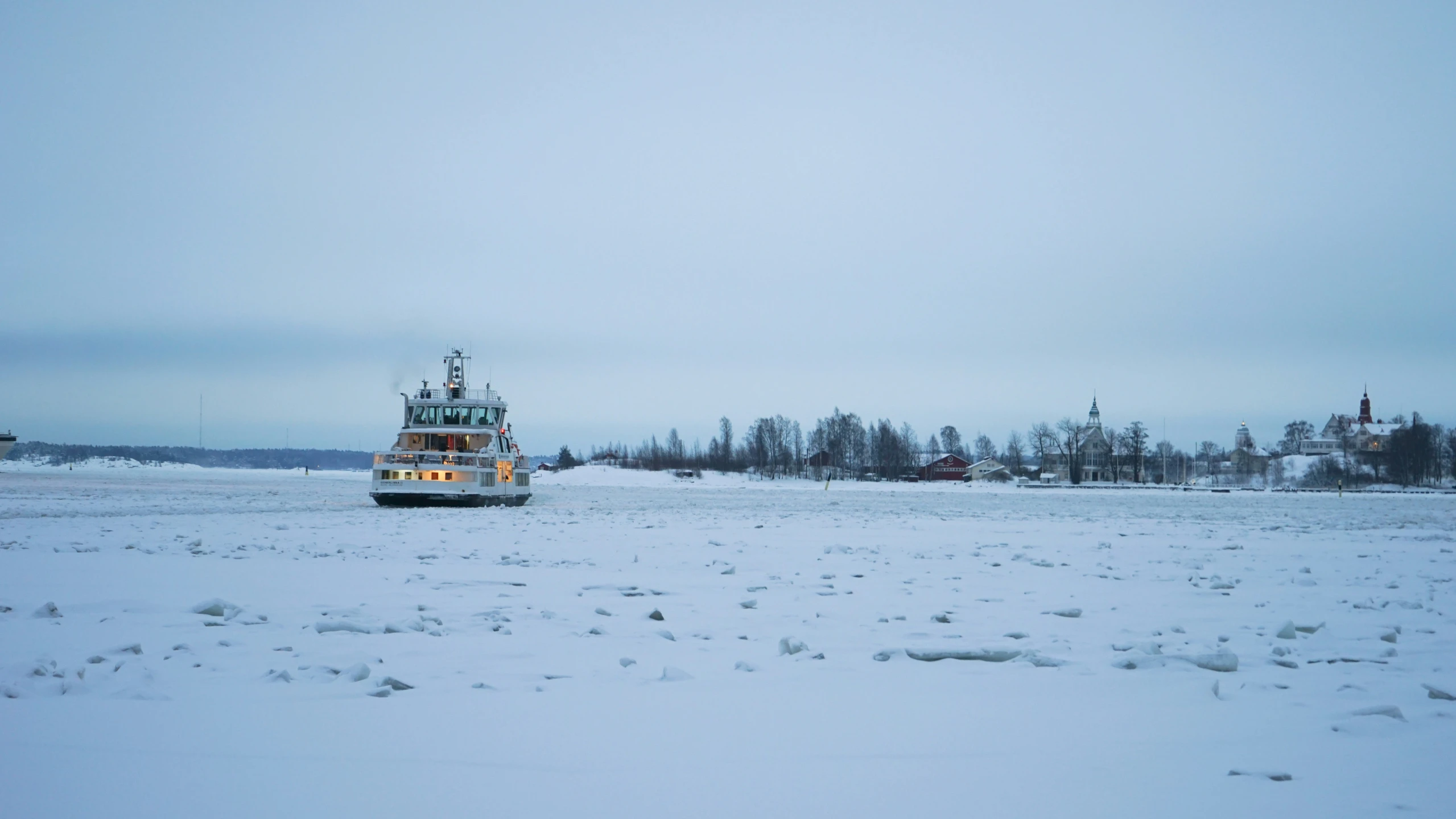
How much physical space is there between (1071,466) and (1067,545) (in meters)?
106

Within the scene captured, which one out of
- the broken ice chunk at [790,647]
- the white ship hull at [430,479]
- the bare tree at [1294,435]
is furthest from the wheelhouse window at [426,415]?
the bare tree at [1294,435]

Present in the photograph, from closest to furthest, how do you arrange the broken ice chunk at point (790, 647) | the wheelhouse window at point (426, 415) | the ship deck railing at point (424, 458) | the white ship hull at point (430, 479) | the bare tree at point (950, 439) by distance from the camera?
the broken ice chunk at point (790, 647), the white ship hull at point (430, 479), the ship deck railing at point (424, 458), the wheelhouse window at point (426, 415), the bare tree at point (950, 439)

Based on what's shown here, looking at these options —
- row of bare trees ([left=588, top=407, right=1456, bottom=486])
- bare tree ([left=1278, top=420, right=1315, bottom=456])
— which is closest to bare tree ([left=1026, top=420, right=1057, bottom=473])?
row of bare trees ([left=588, top=407, right=1456, bottom=486])

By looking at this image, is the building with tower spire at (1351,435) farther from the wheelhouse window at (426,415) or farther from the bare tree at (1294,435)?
the wheelhouse window at (426,415)

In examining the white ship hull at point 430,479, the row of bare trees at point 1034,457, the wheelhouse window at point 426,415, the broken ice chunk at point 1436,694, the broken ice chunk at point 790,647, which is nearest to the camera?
the broken ice chunk at point 1436,694

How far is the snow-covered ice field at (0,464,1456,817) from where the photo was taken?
11.6 feet

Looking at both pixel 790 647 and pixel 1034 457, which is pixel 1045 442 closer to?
pixel 1034 457

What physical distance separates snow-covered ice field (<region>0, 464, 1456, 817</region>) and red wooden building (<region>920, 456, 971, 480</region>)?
402 feet

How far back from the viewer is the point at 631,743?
4.11 metres

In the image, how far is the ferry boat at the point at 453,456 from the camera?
27.6 m

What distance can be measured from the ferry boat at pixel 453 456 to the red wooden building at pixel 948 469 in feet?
343

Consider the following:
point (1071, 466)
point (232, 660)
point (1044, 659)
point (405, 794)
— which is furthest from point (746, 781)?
point (1071, 466)

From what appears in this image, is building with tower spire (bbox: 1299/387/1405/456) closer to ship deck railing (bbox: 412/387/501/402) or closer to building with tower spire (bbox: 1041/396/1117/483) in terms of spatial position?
building with tower spire (bbox: 1041/396/1117/483)

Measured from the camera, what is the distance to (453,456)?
28.1m
